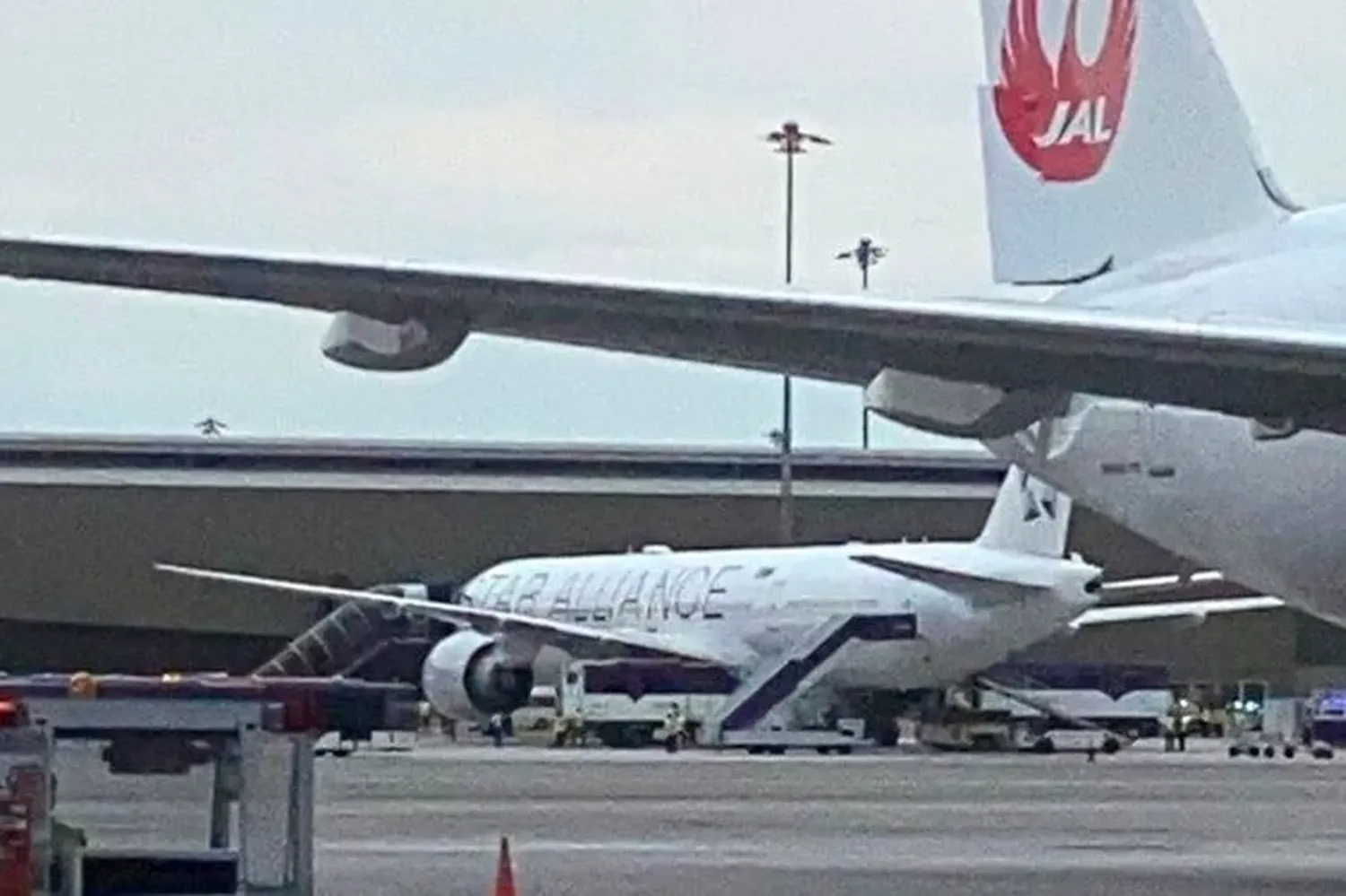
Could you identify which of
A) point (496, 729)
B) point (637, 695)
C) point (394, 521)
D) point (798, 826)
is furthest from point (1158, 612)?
point (798, 826)

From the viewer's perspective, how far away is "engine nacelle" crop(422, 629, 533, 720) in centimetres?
5897

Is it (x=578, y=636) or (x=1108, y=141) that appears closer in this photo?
(x=1108, y=141)

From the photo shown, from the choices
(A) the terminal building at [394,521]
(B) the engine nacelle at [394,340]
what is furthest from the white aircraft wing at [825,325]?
(A) the terminal building at [394,521]

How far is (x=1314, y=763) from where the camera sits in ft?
158

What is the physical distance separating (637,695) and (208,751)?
48991mm

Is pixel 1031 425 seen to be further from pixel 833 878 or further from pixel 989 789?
pixel 989 789

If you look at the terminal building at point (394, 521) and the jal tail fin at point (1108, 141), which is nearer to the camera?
the jal tail fin at point (1108, 141)

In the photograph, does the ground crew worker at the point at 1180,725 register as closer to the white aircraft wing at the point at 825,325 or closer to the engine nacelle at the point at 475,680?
the engine nacelle at the point at 475,680

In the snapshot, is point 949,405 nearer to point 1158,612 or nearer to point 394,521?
point 1158,612

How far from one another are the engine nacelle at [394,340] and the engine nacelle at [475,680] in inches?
1579

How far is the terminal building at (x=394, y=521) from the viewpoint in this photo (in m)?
81.8

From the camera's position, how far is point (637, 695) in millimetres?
59062

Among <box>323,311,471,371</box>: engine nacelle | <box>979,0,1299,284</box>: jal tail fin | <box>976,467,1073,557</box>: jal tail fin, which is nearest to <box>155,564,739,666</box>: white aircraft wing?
<box>976,467,1073,557</box>: jal tail fin

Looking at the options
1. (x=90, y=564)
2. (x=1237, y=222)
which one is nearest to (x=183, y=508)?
(x=90, y=564)
